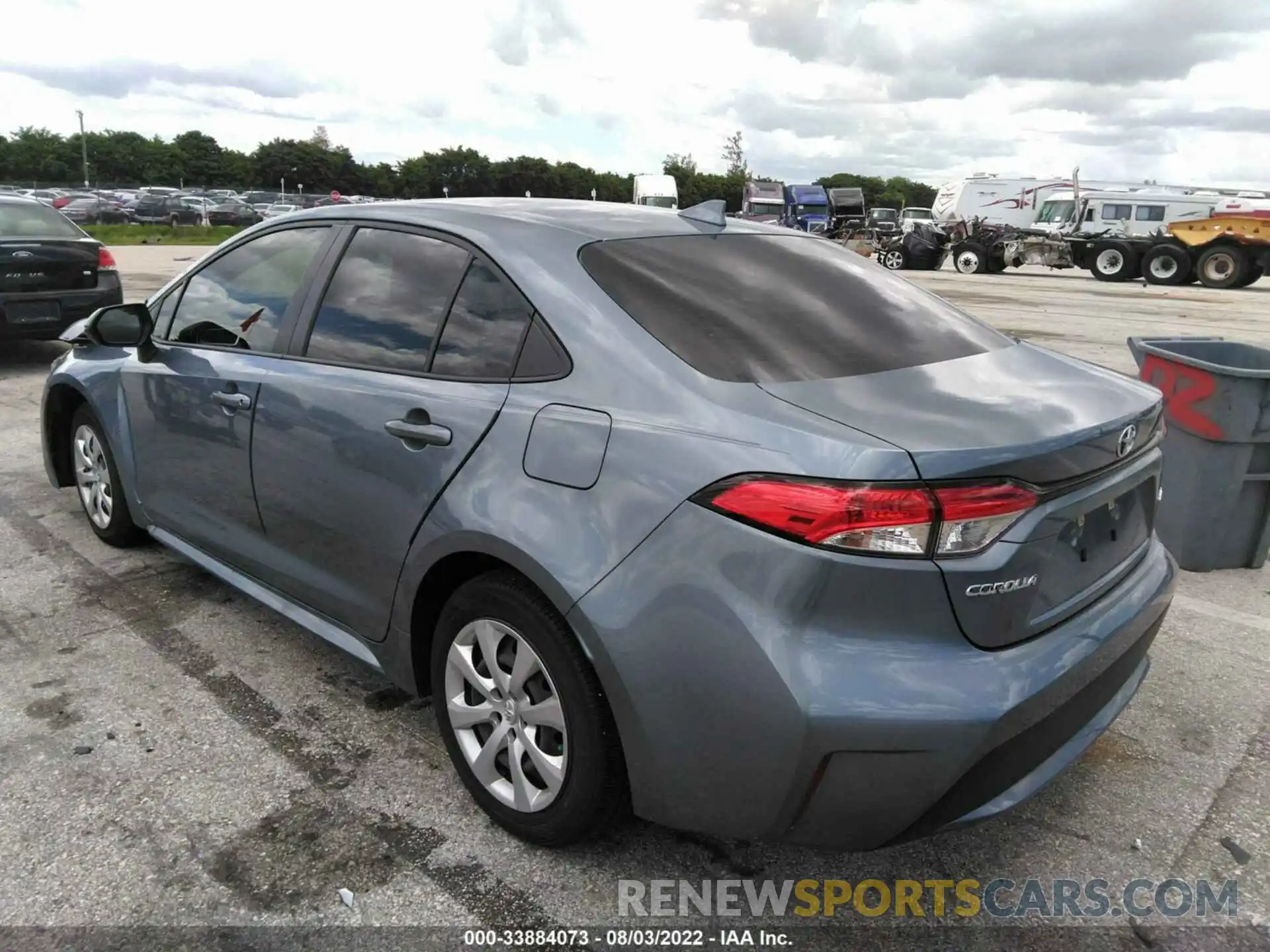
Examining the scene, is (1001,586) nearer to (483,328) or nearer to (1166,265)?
(483,328)

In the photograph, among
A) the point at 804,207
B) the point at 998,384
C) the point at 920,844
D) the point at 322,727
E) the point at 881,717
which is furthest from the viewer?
the point at 804,207

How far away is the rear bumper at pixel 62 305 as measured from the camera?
7879 mm

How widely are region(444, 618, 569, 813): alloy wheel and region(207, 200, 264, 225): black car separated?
43.5 m

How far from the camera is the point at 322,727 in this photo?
2936 millimetres

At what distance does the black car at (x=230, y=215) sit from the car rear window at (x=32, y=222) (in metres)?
35.4

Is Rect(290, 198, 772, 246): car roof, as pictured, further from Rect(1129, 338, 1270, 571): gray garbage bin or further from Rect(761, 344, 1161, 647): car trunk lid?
Rect(1129, 338, 1270, 571): gray garbage bin

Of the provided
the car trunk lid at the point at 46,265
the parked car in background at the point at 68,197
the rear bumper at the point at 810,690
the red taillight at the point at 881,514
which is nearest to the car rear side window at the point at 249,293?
the rear bumper at the point at 810,690

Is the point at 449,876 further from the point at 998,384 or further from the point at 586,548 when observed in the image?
the point at 998,384

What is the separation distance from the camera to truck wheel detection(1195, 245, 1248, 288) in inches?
883

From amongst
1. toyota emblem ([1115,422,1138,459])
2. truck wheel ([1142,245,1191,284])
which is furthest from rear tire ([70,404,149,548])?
truck wheel ([1142,245,1191,284])

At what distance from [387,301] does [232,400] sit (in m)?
0.77

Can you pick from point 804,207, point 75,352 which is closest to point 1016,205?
point 804,207

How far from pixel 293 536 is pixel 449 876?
1227 millimetres

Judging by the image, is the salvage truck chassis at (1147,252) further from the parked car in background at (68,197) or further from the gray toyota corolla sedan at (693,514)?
the parked car in background at (68,197)
